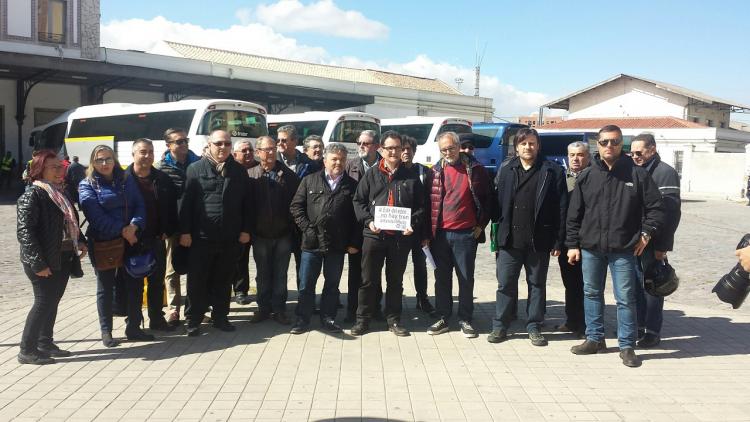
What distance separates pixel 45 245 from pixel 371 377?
2865 millimetres

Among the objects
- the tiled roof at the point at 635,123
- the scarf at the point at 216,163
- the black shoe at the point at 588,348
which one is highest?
the tiled roof at the point at 635,123

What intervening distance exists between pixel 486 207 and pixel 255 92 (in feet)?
84.3

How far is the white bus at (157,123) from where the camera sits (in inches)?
711

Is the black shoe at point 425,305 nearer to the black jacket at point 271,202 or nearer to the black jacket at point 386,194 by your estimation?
the black jacket at point 386,194

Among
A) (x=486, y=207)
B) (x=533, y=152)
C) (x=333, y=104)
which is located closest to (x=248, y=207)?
(x=486, y=207)

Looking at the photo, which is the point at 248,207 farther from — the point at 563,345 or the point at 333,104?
the point at 333,104

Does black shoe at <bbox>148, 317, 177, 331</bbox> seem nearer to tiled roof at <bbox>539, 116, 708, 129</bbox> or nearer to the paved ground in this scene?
the paved ground

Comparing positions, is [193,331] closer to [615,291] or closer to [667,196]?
[615,291]

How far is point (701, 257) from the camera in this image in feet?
37.8

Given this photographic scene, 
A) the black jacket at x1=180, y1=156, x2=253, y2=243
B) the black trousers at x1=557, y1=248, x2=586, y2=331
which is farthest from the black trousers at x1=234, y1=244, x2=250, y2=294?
the black trousers at x1=557, y1=248, x2=586, y2=331

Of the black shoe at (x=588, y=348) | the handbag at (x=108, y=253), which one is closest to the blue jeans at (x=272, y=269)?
the handbag at (x=108, y=253)

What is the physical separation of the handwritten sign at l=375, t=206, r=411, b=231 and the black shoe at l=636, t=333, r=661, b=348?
247 cm

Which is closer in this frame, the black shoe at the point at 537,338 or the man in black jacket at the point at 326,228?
the black shoe at the point at 537,338

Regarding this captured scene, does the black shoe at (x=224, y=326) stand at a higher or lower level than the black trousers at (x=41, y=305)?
lower
